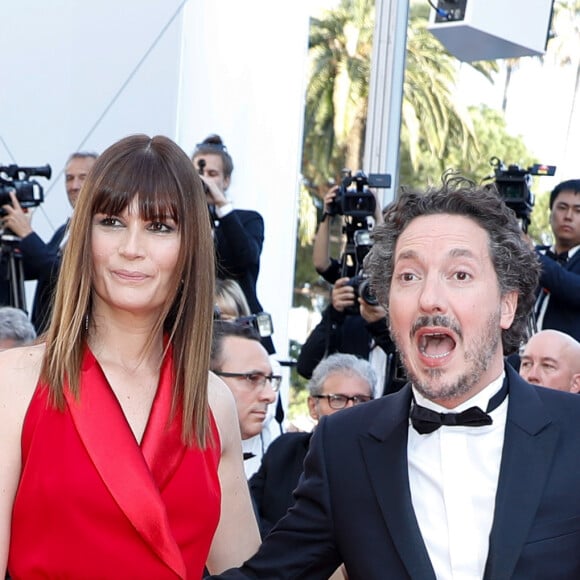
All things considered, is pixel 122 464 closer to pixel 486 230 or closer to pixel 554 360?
pixel 486 230

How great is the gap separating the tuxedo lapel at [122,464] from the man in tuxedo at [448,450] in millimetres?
345

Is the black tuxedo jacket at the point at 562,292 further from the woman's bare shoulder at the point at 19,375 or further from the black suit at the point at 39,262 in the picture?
the woman's bare shoulder at the point at 19,375

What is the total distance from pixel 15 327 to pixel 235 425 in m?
2.33

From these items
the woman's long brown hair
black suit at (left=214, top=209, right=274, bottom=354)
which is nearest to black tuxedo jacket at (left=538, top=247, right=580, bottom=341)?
black suit at (left=214, top=209, right=274, bottom=354)

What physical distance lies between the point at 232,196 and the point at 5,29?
1745 millimetres

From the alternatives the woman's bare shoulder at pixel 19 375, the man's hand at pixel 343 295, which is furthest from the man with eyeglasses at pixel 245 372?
the woman's bare shoulder at pixel 19 375

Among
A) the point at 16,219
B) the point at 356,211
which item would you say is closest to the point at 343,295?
the point at 356,211

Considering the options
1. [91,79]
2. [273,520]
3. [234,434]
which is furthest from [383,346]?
[91,79]

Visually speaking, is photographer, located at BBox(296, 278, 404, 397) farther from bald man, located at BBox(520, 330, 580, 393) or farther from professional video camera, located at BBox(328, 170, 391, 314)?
bald man, located at BBox(520, 330, 580, 393)

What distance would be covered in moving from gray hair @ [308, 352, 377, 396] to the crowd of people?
2171 mm

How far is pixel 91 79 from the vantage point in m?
7.63

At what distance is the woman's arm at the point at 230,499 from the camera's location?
2.77m

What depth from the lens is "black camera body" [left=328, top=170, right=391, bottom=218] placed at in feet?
18.8

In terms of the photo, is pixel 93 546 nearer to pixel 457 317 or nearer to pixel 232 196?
pixel 457 317
